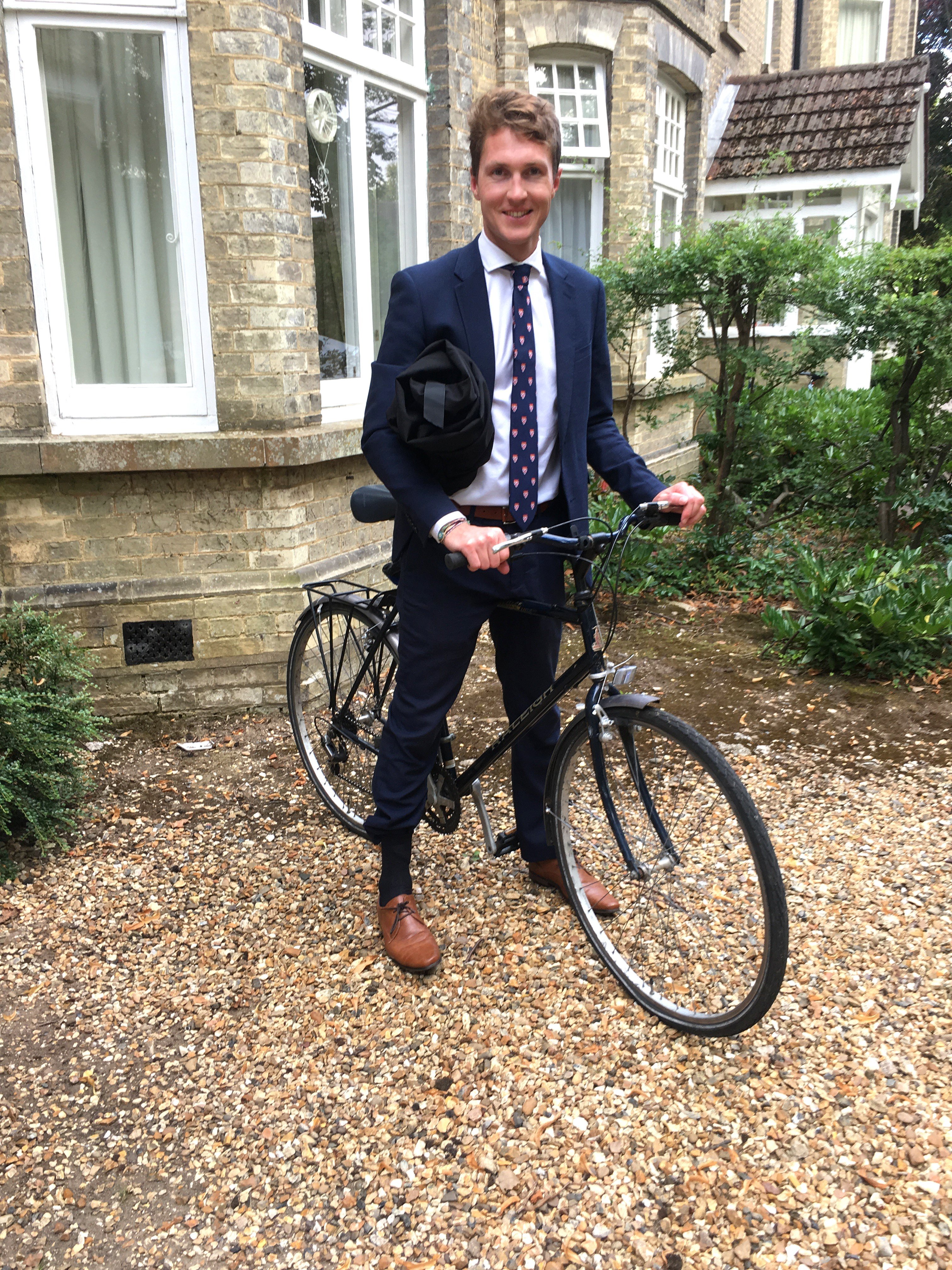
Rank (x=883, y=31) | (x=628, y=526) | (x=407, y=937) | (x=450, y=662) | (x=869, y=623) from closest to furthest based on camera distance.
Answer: (x=628, y=526), (x=450, y=662), (x=407, y=937), (x=869, y=623), (x=883, y=31)

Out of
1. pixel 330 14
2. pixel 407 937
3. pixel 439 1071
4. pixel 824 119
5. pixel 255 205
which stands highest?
pixel 824 119

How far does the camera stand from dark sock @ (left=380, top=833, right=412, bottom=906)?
9.85 feet

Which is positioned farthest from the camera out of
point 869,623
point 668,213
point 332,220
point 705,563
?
point 668,213

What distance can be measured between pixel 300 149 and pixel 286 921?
353 cm

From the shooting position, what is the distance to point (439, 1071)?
253cm

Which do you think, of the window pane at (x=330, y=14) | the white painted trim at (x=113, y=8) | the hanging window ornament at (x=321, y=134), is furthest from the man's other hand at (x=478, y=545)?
the window pane at (x=330, y=14)

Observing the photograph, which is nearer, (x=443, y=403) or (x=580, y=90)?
(x=443, y=403)

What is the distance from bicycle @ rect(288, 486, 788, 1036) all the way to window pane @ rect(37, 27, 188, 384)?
7.52ft

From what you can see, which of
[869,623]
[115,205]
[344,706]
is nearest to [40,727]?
[344,706]

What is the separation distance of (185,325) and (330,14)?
6.24 feet

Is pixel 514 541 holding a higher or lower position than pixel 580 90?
lower

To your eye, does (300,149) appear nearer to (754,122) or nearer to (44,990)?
(44,990)

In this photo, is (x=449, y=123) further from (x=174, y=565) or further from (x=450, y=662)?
(x=450, y=662)

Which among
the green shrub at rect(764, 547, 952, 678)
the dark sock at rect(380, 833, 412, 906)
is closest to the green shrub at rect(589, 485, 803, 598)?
the green shrub at rect(764, 547, 952, 678)
